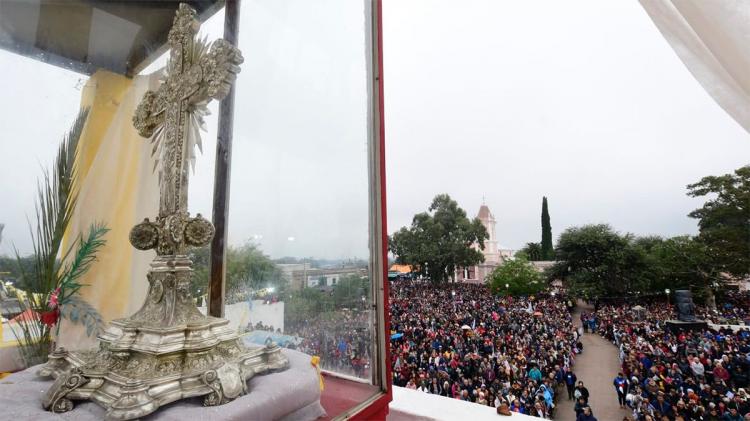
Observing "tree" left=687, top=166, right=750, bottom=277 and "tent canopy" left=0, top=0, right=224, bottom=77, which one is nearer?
"tent canopy" left=0, top=0, right=224, bottom=77

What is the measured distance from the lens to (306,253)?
1.23 metres

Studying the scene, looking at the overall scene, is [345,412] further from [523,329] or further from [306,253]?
[523,329]

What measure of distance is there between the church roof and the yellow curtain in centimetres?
3143

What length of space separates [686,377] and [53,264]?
824 cm

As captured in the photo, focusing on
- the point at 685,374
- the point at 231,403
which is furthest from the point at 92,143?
the point at 685,374

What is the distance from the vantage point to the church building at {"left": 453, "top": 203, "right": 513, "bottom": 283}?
25.5 m

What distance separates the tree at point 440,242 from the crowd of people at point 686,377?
1001 cm

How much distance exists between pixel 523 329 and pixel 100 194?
35.3 feet

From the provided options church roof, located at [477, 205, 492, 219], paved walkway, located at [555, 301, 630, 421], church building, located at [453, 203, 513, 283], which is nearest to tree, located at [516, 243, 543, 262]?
church building, located at [453, 203, 513, 283]

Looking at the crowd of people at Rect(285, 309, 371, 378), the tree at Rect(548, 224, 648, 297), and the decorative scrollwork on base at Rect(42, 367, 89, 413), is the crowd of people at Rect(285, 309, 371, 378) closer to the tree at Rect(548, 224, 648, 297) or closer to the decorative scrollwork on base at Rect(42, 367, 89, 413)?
the decorative scrollwork on base at Rect(42, 367, 89, 413)

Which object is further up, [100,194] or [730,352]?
[100,194]

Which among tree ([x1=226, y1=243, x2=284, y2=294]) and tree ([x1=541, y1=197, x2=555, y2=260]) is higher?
tree ([x1=541, y1=197, x2=555, y2=260])

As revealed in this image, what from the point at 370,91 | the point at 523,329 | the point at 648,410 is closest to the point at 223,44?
the point at 370,91

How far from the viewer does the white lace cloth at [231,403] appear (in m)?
0.63
